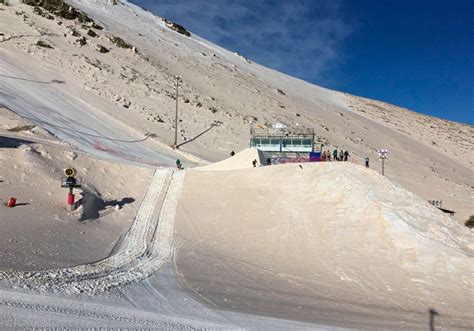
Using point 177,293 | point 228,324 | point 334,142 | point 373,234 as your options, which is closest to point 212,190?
point 373,234

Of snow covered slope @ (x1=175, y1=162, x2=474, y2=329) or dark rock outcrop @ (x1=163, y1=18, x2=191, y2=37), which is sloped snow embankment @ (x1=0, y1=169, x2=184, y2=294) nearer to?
snow covered slope @ (x1=175, y1=162, x2=474, y2=329)

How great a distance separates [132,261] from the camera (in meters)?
12.1

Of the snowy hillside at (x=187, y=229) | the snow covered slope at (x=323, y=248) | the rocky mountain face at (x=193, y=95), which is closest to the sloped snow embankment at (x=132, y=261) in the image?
the snowy hillside at (x=187, y=229)

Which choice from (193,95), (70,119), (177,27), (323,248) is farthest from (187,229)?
(177,27)

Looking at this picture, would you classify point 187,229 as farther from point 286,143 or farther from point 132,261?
point 286,143

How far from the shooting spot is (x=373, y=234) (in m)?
17.3

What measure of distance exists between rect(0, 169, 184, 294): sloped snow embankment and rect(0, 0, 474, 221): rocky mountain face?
16.9 metres

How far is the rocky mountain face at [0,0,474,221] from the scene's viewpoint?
4325 cm

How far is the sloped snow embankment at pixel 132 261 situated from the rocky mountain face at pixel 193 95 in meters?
16.9

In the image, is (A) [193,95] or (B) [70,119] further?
(A) [193,95]

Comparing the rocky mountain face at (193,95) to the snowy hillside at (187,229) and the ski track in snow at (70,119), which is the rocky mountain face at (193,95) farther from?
the ski track in snow at (70,119)

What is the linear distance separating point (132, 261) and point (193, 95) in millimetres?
43793

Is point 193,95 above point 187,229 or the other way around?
above

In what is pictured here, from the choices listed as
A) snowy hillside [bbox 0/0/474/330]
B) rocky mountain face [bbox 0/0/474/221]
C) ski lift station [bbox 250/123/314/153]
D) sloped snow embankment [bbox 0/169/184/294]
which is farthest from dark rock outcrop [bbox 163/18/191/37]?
sloped snow embankment [bbox 0/169/184/294]
